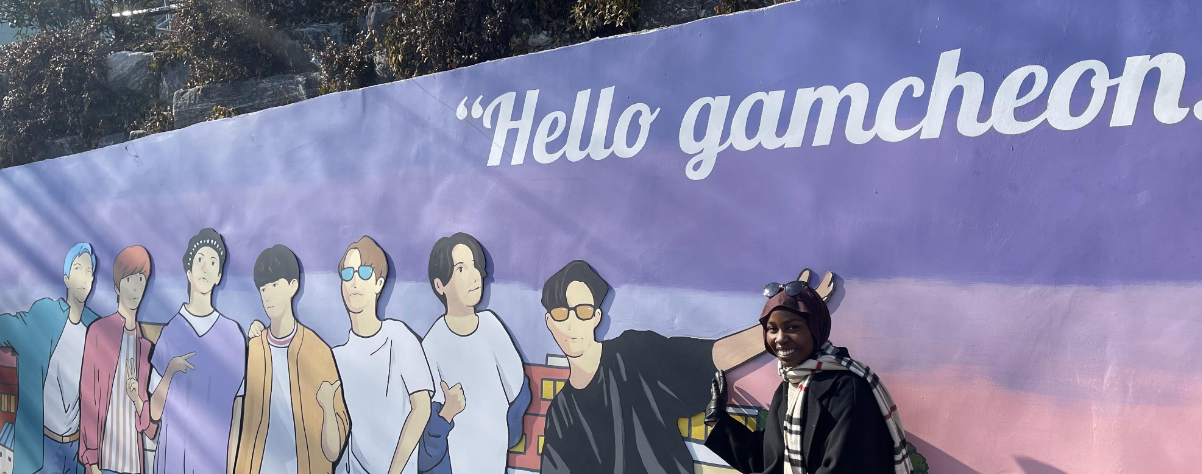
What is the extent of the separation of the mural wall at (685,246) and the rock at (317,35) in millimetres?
1813

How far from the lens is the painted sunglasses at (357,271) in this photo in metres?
4.67

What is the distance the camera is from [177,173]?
585cm

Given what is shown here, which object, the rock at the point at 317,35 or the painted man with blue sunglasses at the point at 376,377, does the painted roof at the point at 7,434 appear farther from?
the painted man with blue sunglasses at the point at 376,377

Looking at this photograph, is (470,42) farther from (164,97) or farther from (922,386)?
(164,97)

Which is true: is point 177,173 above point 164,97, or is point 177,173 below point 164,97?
below

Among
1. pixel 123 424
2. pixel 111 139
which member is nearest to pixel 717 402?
pixel 123 424

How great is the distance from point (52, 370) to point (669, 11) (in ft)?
17.5

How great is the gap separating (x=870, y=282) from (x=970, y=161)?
0.50 metres

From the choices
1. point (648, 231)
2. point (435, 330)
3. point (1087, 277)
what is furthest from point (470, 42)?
point (1087, 277)

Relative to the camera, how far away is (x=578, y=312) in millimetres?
3807

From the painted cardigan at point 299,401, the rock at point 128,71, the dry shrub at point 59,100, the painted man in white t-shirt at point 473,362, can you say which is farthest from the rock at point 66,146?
the painted man in white t-shirt at point 473,362

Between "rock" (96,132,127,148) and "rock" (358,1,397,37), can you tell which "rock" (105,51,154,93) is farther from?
"rock" (358,1,397,37)

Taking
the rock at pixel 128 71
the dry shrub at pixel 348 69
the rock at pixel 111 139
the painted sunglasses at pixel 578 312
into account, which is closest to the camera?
the painted sunglasses at pixel 578 312

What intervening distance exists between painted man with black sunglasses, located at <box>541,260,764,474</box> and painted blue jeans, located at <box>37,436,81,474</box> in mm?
4534
